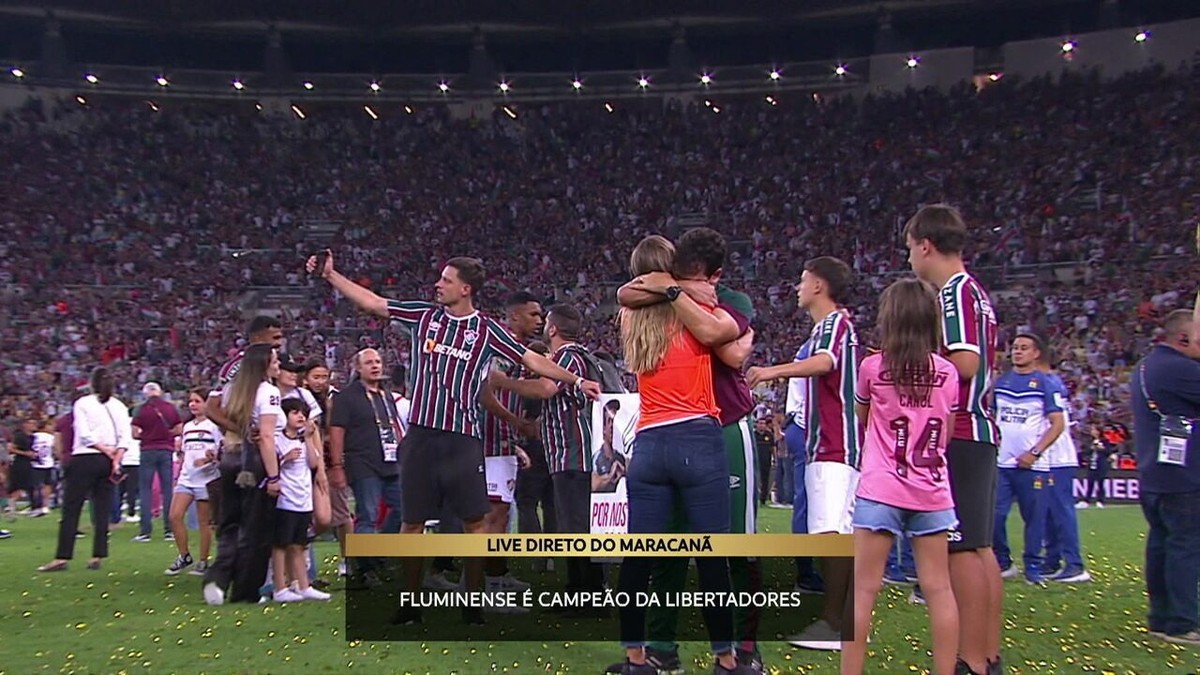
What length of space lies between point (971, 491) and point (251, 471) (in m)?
5.19

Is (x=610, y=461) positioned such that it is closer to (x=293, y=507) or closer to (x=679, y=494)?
(x=293, y=507)

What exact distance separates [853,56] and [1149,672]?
36.0 m

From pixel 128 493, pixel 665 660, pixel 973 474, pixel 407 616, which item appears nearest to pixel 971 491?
pixel 973 474

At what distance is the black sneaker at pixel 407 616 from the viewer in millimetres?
6859

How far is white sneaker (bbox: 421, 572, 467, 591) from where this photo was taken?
7555mm

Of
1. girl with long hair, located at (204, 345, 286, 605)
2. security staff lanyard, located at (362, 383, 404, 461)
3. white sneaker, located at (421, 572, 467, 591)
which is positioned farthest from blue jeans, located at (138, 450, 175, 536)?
white sneaker, located at (421, 572, 467, 591)

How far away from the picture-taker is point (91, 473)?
35.2 ft

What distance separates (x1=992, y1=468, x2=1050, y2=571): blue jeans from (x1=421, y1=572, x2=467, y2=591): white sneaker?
432 cm

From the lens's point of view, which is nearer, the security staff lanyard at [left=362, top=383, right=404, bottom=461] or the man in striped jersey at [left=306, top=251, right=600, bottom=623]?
the man in striped jersey at [left=306, top=251, right=600, bottom=623]

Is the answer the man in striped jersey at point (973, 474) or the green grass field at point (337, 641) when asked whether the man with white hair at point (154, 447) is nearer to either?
the green grass field at point (337, 641)

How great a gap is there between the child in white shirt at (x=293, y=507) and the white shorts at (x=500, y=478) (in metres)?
1.39

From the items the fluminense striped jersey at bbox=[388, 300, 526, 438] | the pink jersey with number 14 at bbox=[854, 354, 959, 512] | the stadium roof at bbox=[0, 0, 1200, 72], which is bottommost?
the pink jersey with number 14 at bbox=[854, 354, 959, 512]

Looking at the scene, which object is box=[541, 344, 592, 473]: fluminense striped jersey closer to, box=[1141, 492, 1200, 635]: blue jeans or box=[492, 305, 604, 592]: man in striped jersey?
box=[492, 305, 604, 592]: man in striped jersey

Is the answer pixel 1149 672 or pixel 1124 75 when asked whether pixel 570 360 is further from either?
pixel 1124 75
